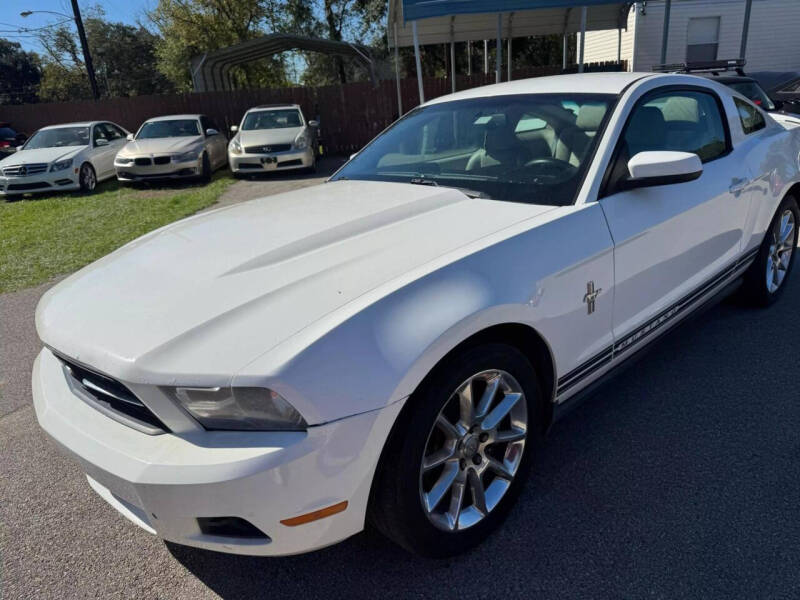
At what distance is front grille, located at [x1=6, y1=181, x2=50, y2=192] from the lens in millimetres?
11922

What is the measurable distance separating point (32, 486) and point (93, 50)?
52150mm

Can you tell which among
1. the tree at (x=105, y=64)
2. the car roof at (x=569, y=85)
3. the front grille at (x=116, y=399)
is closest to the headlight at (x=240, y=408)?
the front grille at (x=116, y=399)

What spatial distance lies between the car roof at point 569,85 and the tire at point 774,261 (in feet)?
5.35

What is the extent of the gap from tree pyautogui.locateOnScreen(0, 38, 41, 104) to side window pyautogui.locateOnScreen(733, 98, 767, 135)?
60003 mm

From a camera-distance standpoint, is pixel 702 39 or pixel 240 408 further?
pixel 702 39

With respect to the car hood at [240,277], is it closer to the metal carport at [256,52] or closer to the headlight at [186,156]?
the headlight at [186,156]

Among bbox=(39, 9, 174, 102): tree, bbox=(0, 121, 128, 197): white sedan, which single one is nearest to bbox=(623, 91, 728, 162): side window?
bbox=(0, 121, 128, 197): white sedan

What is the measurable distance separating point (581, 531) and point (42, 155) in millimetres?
13342

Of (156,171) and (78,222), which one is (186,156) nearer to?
(156,171)

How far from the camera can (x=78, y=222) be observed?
9.32 metres

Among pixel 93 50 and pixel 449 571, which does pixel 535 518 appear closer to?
pixel 449 571

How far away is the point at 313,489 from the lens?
1669mm

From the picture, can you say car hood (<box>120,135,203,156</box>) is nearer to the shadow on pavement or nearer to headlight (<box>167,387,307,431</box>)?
the shadow on pavement

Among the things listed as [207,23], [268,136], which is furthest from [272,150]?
[207,23]
